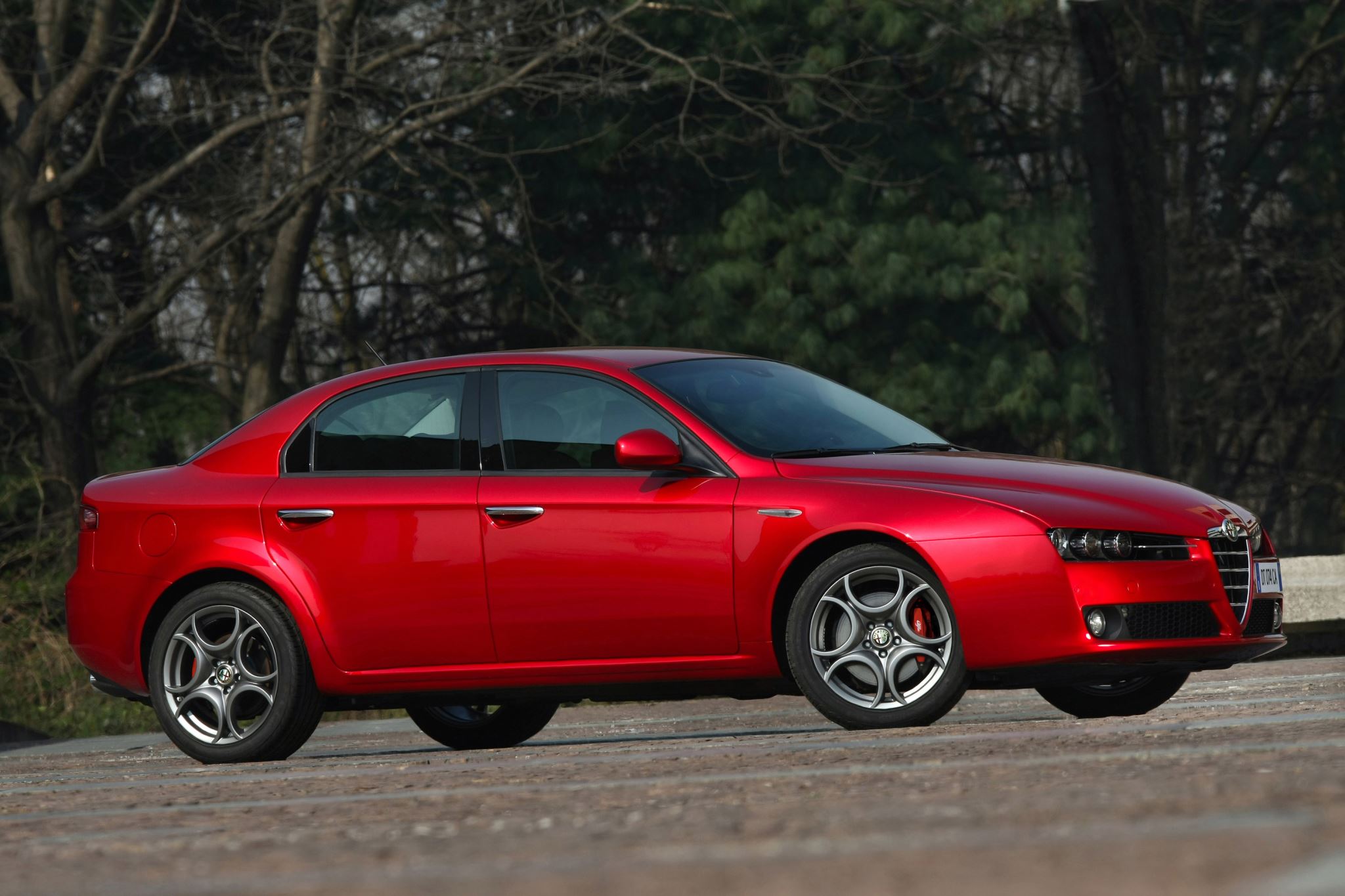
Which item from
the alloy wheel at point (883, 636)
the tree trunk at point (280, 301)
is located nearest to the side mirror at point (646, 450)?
the alloy wheel at point (883, 636)

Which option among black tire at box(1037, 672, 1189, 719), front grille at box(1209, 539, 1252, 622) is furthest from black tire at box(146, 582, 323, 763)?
front grille at box(1209, 539, 1252, 622)

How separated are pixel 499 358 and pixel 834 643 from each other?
1.87 metres

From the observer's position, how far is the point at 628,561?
309 inches

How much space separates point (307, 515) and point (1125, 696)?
321 cm

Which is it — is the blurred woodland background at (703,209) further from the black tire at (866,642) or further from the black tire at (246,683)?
the black tire at (866,642)

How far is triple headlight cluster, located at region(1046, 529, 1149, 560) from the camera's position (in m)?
7.32

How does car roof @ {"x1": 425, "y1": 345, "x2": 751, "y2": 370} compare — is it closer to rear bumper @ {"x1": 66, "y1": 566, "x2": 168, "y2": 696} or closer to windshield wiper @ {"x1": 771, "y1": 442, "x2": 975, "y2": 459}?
windshield wiper @ {"x1": 771, "y1": 442, "x2": 975, "y2": 459}

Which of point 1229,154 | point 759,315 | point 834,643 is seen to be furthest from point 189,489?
point 1229,154

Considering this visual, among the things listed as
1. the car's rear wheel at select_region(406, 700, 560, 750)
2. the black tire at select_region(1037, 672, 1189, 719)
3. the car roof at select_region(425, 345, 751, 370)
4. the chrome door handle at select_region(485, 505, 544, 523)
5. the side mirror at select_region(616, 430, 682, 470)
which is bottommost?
the car's rear wheel at select_region(406, 700, 560, 750)

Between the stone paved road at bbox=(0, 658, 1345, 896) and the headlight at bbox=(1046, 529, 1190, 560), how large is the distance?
0.57 metres

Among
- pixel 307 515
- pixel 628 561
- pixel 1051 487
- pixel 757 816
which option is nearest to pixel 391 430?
pixel 307 515

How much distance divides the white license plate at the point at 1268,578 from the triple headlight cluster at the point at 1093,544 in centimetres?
73

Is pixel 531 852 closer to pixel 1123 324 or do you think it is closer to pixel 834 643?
pixel 834 643

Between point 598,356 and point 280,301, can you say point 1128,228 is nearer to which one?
point 280,301
